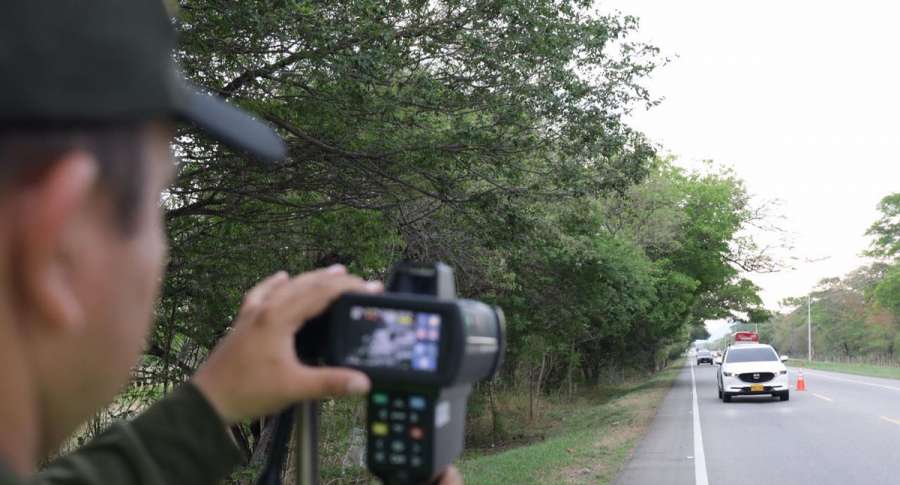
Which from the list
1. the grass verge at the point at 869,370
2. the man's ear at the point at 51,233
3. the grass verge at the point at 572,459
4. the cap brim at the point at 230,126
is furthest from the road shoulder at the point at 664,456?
the grass verge at the point at 869,370

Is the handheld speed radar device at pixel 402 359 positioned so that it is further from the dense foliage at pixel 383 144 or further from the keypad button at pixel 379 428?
the dense foliage at pixel 383 144

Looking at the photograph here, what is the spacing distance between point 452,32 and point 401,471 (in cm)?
712

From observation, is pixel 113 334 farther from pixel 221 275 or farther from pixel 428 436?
pixel 221 275

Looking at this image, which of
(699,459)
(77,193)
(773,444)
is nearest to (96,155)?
(77,193)

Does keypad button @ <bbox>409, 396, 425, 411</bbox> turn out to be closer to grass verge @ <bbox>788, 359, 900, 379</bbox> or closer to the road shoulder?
the road shoulder

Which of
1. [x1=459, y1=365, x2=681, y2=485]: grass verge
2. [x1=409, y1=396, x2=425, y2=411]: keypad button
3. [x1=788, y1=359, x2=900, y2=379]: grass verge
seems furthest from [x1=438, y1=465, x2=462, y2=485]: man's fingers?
[x1=788, y1=359, x2=900, y2=379]: grass verge

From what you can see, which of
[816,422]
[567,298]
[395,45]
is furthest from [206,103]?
[567,298]

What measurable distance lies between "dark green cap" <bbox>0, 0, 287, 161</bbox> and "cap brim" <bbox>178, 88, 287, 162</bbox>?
0.07 meters

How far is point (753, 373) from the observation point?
22.2m

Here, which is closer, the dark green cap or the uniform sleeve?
the dark green cap

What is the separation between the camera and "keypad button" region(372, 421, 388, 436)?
3.87ft

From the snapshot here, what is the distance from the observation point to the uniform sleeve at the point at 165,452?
1.08 meters

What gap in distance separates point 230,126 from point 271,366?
31cm

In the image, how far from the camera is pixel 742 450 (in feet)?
43.8
